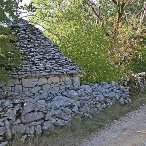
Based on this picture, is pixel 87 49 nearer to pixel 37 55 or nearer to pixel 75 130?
pixel 37 55

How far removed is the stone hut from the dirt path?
2.45m

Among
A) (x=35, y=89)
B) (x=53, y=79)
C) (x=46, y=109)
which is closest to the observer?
(x=46, y=109)

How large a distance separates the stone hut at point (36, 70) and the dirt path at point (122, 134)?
2452 millimetres

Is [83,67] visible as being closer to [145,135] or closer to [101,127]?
[101,127]

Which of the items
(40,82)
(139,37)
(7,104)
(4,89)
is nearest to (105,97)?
(40,82)

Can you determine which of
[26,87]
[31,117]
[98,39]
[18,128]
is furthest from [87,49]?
[18,128]

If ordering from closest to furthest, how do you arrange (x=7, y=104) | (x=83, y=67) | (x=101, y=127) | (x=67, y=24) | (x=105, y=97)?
(x=7, y=104) < (x=101, y=127) < (x=105, y=97) < (x=83, y=67) < (x=67, y=24)

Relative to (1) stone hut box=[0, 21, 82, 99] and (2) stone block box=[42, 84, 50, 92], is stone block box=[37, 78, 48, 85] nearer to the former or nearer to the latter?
(1) stone hut box=[0, 21, 82, 99]

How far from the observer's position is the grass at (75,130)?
667 centimetres

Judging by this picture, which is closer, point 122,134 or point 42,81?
point 122,134

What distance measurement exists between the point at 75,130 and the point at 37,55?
3.23 m

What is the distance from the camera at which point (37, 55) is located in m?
9.45

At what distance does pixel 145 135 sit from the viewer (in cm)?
697

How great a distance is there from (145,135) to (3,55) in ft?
14.5
